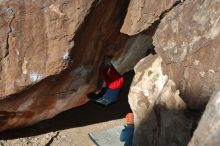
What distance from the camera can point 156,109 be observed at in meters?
3.15

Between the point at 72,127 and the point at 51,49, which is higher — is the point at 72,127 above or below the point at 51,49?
below

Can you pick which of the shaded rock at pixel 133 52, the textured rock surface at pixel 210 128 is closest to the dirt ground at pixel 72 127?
the shaded rock at pixel 133 52

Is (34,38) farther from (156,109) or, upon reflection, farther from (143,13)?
(156,109)

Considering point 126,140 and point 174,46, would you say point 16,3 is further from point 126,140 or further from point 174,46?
point 126,140

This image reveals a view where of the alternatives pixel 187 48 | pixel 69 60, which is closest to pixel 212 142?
pixel 187 48

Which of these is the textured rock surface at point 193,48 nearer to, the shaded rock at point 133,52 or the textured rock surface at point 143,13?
the textured rock surface at point 143,13

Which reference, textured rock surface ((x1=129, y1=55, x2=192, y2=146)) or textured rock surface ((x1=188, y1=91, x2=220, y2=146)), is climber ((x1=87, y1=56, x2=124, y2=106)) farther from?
textured rock surface ((x1=188, y1=91, x2=220, y2=146))

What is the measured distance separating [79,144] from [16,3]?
3.98 feet

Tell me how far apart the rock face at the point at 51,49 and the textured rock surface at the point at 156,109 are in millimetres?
332

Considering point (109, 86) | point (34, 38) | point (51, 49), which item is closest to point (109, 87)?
point (109, 86)

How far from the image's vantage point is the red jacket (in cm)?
374

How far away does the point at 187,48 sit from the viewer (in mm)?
2857

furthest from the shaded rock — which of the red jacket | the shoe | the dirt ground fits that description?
the dirt ground

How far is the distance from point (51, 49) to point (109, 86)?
31.5 inches
